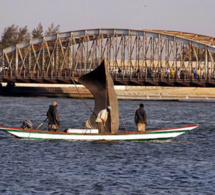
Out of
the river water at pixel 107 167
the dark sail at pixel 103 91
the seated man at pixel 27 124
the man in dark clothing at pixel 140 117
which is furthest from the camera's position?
the dark sail at pixel 103 91

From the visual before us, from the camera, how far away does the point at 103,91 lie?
1868 inches

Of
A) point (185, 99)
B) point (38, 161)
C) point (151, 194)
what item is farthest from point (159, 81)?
point (151, 194)

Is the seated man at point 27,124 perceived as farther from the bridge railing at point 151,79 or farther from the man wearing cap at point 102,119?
the bridge railing at point 151,79

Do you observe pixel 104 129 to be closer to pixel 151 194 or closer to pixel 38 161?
pixel 38 161

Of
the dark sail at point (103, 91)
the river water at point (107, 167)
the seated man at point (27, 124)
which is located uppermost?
the dark sail at point (103, 91)

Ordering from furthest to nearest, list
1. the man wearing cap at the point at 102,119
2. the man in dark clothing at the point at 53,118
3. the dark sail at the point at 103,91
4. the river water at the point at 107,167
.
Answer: the dark sail at the point at 103,91 < the man wearing cap at the point at 102,119 < the man in dark clothing at the point at 53,118 < the river water at the point at 107,167

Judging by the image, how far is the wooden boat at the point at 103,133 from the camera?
44.3m

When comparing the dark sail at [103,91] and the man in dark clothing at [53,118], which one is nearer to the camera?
the man in dark clothing at [53,118]

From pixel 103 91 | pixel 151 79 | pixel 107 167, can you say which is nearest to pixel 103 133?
pixel 103 91

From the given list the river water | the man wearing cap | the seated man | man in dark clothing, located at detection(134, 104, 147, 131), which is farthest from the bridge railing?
the man wearing cap

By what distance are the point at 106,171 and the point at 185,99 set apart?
101 metres

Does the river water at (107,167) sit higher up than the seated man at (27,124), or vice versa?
the seated man at (27,124)

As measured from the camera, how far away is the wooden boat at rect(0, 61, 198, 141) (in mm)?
44344

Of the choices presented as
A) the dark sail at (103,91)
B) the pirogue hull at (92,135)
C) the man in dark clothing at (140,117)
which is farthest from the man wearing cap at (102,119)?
the man in dark clothing at (140,117)
